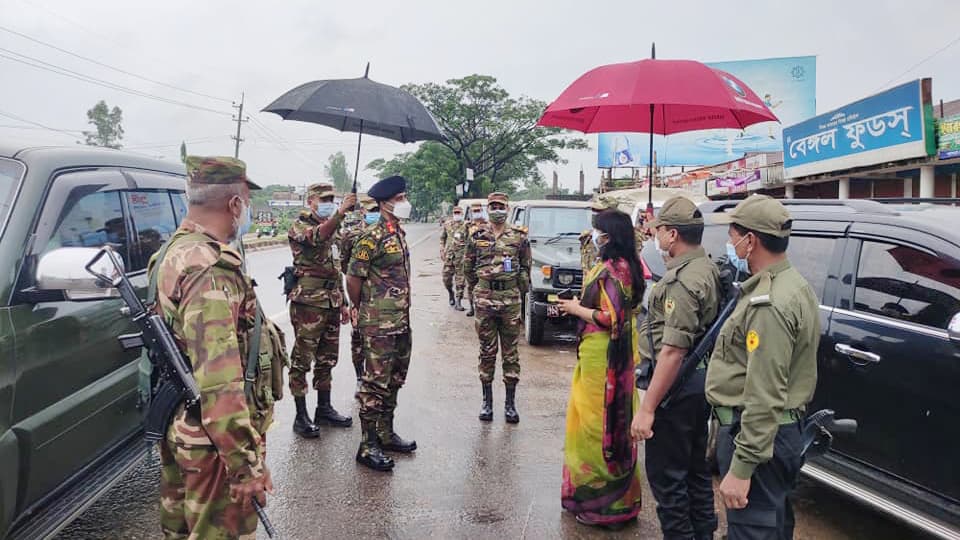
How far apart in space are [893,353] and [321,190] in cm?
404

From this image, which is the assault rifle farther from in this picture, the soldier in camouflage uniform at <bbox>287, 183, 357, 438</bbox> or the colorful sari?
the soldier in camouflage uniform at <bbox>287, 183, 357, 438</bbox>

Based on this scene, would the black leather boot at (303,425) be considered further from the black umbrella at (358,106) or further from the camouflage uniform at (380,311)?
the black umbrella at (358,106)

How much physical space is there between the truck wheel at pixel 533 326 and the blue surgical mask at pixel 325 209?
3531 millimetres

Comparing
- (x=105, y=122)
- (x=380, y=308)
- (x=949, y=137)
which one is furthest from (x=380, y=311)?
(x=105, y=122)

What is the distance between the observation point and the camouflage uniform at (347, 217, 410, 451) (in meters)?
3.96

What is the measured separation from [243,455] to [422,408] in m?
3.53

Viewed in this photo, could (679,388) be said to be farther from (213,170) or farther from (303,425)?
(303,425)

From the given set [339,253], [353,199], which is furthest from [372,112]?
[339,253]

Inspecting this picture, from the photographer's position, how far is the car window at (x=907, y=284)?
2.84m

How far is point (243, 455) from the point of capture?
1.88 metres

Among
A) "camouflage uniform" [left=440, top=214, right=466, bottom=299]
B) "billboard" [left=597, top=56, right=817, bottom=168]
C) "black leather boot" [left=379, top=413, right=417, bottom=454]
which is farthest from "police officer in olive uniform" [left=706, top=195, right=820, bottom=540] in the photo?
"billboard" [left=597, top=56, right=817, bottom=168]

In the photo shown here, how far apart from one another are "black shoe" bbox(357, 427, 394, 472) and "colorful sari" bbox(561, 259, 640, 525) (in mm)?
1251

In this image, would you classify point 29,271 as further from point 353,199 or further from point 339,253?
point 339,253

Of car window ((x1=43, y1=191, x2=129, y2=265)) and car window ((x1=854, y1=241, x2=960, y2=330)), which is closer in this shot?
car window ((x1=43, y1=191, x2=129, y2=265))
